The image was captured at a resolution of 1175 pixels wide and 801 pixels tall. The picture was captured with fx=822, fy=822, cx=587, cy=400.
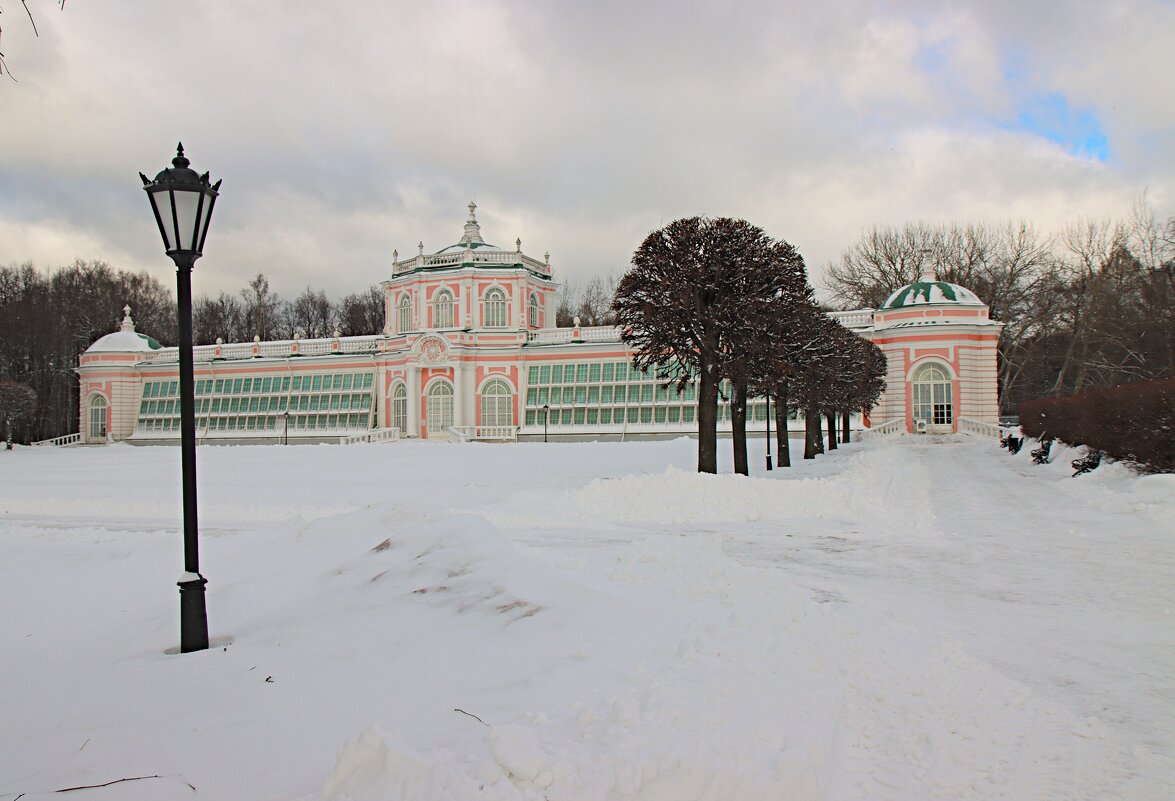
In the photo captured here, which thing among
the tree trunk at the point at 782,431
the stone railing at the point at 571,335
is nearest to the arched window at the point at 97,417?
the stone railing at the point at 571,335

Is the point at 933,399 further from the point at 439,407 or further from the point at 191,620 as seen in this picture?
the point at 191,620

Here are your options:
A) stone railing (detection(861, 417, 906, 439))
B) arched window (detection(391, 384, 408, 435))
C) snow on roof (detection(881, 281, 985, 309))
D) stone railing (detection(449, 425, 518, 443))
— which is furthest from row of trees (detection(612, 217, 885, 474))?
arched window (detection(391, 384, 408, 435))

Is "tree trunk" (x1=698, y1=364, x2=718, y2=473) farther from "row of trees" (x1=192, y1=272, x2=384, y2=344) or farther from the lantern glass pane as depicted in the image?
"row of trees" (x1=192, y1=272, x2=384, y2=344)

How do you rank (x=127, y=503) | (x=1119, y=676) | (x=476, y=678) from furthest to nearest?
(x=127, y=503) < (x=1119, y=676) < (x=476, y=678)

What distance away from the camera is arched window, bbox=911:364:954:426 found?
41.8 m

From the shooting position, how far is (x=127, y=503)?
1567 cm

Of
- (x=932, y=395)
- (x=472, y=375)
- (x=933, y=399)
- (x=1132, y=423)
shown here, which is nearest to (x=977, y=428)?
(x=933, y=399)

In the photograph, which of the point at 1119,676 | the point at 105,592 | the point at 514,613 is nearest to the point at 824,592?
the point at 1119,676

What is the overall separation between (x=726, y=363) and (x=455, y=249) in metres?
37.3

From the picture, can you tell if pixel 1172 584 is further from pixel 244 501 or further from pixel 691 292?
pixel 244 501

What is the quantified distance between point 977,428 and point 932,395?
8.92 feet

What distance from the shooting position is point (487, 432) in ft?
158

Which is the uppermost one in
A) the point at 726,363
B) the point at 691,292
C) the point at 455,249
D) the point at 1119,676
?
the point at 455,249

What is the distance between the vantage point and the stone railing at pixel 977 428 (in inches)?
Answer: 1571
